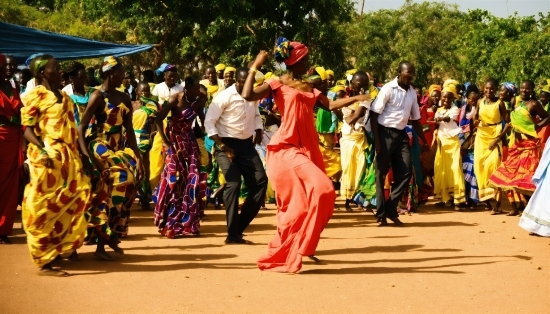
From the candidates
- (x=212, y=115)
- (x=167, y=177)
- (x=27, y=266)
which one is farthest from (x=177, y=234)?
(x=27, y=266)

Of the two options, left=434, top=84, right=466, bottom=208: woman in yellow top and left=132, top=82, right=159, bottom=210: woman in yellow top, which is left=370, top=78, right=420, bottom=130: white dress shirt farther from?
left=132, top=82, right=159, bottom=210: woman in yellow top

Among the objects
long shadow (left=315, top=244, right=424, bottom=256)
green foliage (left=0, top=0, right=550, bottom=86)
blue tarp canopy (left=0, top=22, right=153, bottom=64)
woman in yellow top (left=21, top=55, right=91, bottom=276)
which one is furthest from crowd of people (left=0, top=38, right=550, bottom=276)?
green foliage (left=0, top=0, right=550, bottom=86)

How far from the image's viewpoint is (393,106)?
37.9 feet

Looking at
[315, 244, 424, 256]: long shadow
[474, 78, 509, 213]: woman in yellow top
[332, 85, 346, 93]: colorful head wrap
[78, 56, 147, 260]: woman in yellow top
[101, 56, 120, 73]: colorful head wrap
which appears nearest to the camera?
[78, 56, 147, 260]: woman in yellow top

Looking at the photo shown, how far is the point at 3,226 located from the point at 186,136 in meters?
2.30

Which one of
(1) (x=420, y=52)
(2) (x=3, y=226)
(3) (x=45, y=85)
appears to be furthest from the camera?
(1) (x=420, y=52)

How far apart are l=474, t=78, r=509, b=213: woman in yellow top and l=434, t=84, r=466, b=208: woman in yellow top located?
0.34 meters

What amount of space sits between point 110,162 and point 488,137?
691 cm

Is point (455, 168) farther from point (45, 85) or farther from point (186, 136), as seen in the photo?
point (45, 85)

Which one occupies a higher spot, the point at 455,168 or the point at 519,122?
the point at 519,122

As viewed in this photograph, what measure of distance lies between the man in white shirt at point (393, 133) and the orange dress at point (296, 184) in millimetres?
3312

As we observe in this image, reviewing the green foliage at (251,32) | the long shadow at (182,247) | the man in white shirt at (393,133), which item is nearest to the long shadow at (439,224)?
the man in white shirt at (393,133)

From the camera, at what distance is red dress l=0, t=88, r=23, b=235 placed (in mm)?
9641

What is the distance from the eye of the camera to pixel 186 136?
10.6 metres
